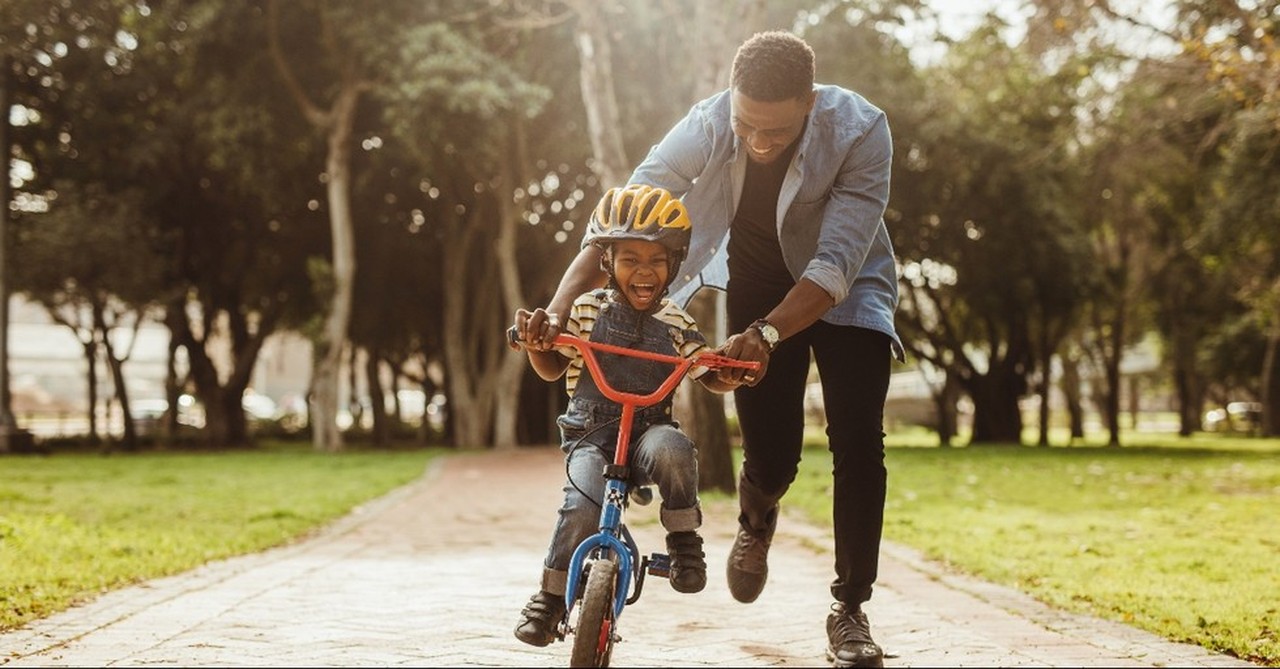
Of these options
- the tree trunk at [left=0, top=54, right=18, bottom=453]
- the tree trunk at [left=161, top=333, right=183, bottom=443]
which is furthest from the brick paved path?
the tree trunk at [left=161, top=333, right=183, bottom=443]

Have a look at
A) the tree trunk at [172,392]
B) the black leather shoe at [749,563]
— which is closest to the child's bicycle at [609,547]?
the black leather shoe at [749,563]

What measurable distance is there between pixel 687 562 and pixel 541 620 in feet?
1.62

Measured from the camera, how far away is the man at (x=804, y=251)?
12.8 feet

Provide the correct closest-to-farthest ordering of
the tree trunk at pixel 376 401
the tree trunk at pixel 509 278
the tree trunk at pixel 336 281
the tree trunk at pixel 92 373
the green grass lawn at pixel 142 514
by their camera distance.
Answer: the green grass lawn at pixel 142 514, the tree trunk at pixel 336 281, the tree trunk at pixel 509 278, the tree trunk at pixel 92 373, the tree trunk at pixel 376 401

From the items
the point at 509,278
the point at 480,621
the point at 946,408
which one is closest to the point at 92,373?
the point at 509,278

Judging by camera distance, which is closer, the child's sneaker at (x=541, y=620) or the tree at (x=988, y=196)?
the child's sneaker at (x=541, y=620)

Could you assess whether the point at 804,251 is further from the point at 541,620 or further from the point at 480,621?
the point at 480,621

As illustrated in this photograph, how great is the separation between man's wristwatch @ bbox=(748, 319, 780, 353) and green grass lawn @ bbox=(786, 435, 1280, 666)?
2.64 meters

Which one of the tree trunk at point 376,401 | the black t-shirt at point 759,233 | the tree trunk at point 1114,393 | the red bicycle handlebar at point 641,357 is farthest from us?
the tree trunk at point 376,401

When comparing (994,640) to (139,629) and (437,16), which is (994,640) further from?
(437,16)

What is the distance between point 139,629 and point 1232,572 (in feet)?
20.0

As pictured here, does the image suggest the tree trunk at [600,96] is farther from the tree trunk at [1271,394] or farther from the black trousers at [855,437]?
the tree trunk at [1271,394]

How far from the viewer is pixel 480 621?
5707mm

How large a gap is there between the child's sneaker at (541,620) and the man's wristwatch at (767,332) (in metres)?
0.97
